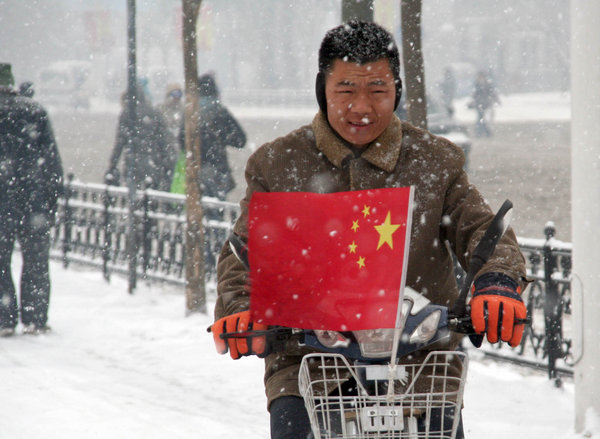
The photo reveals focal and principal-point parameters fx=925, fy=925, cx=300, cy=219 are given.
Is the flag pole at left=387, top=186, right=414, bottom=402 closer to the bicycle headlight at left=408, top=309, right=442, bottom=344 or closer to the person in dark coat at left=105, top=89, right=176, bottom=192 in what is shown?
the bicycle headlight at left=408, top=309, right=442, bottom=344

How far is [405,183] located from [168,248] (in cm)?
764

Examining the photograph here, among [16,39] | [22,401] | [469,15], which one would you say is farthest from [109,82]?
[22,401]

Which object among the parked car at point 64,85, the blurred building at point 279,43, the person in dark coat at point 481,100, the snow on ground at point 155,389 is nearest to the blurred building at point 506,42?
the blurred building at point 279,43

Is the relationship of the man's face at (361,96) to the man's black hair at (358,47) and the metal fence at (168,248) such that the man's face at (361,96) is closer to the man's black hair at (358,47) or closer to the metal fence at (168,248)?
the man's black hair at (358,47)

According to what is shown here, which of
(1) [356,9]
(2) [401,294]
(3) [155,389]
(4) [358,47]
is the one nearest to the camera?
(2) [401,294]

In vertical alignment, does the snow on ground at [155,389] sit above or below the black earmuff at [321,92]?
below

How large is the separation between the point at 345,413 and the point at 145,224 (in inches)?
318

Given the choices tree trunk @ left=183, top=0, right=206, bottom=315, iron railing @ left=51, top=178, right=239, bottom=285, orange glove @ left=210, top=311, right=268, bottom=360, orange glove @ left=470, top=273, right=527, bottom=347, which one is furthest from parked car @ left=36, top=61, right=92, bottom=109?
orange glove @ left=470, top=273, right=527, bottom=347

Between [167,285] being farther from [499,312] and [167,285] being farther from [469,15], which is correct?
[469,15]

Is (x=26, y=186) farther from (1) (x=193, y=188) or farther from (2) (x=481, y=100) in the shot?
(2) (x=481, y=100)

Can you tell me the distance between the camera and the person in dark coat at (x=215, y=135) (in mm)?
10078

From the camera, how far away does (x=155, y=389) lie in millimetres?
6195

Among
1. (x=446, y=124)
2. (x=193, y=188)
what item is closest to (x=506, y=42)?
(x=446, y=124)

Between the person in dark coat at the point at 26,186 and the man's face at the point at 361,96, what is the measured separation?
514 cm
